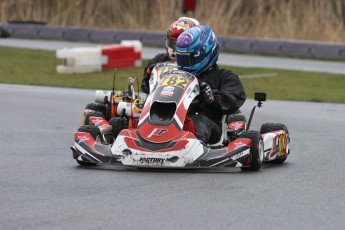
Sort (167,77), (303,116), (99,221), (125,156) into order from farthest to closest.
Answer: (303,116)
(167,77)
(125,156)
(99,221)

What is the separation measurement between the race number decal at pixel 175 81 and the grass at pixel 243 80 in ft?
24.9

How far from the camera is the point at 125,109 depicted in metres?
10.7

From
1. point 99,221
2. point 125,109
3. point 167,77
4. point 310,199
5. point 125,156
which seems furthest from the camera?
point 125,109

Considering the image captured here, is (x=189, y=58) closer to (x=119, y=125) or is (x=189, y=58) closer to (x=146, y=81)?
(x=119, y=125)

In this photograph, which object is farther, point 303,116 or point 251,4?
point 251,4

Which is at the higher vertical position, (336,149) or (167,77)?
(167,77)

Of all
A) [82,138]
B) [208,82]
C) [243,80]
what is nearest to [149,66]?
[208,82]

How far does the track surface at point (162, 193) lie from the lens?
6.62 metres

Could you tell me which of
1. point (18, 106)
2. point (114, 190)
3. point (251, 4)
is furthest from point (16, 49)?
point (114, 190)

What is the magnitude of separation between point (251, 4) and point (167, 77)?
738 inches

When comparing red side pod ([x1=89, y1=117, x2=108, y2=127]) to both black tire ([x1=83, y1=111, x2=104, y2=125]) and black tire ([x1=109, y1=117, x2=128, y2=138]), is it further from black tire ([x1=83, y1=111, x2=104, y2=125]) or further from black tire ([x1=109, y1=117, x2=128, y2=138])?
black tire ([x1=109, y1=117, x2=128, y2=138])

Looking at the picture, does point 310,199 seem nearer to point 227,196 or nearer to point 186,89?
point 227,196

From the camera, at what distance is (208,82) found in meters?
9.82

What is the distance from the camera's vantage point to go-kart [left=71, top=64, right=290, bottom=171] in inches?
341
